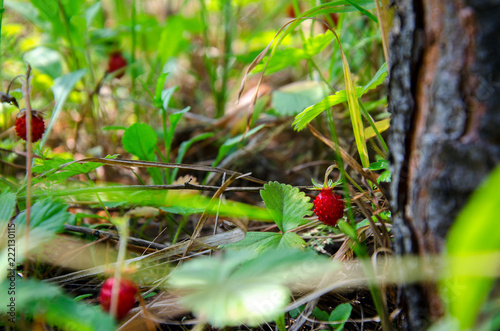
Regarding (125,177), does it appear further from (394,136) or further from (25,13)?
(394,136)

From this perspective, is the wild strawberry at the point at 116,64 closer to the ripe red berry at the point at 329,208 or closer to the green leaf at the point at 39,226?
the green leaf at the point at 39,226

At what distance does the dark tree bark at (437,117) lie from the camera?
1.54 ft

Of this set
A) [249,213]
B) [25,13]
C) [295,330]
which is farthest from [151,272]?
[25,13]

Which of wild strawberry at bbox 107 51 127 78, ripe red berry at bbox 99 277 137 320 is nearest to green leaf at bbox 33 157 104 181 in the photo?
ripe red berry at bbox 99 277 137 320

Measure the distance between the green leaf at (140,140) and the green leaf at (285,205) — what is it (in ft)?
1.36

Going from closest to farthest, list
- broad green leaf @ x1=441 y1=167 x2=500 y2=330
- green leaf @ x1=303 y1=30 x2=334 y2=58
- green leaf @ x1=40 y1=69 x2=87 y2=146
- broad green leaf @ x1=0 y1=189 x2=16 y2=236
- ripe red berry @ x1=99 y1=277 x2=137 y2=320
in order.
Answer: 1. broad green leaf @ x1=441 y1=167 x2=500 y2=330
2. ripe red berry @ x1=99 y1=277 x2=137 y2=320
3. broad green leaf @ x1=0 y1=189 x2=16 y2=236
4. green leaf @ x1=303 y1=30 x2=334 y2=58
5. green leaf @ x1=40 y1=69 x2=87 y2=146

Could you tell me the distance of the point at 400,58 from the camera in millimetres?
560

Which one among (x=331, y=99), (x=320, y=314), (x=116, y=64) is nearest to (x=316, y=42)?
(x=331, y=99)

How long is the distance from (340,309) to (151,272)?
1.46 feet

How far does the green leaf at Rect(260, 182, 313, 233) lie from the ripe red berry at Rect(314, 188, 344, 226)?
0.02 metres

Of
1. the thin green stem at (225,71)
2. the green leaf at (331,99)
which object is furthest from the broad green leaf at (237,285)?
the thin green stem at (225,71)

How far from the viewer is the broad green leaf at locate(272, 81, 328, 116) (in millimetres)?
1295

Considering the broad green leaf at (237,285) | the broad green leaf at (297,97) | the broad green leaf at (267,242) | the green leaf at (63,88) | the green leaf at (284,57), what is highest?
the green leaf at (284,57)

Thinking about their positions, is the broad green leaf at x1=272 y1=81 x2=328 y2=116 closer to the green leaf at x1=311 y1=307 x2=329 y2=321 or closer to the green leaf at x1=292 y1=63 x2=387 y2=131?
the green leaf at x1=292 y1=63 x2=387 y2=131
